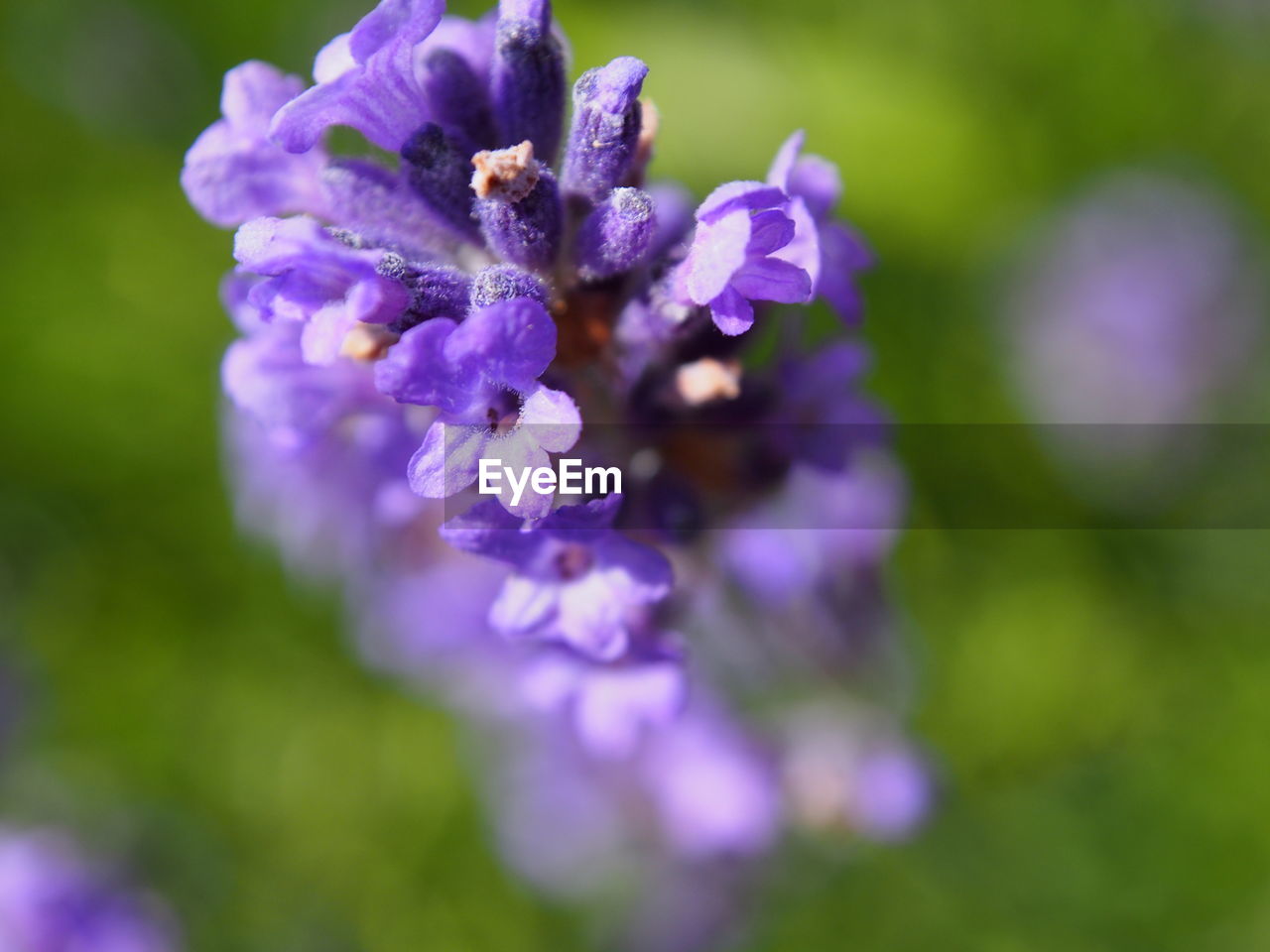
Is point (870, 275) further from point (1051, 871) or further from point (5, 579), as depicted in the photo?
point (5, 579)

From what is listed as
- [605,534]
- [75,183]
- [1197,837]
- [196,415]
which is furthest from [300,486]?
[1197,837]

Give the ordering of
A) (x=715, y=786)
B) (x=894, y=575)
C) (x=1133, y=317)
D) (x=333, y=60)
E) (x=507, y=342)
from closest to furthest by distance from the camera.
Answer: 1. (x=507, y=342)
2. (x=333, y=60)
3. (x=715, y=786)
4. (x=894, y=575)
5. (x=1133, y=317)

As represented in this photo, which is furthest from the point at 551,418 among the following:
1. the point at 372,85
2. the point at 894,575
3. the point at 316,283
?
the point at 894,575

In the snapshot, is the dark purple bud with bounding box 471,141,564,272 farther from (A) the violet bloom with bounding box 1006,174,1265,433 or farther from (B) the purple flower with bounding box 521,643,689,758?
(A) the violet bloom with bounding box 1006,174,1265,433

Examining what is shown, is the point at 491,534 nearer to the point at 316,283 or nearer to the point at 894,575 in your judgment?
the point at 316,283

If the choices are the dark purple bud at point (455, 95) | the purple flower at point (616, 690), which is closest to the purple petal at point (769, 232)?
the dark purple bud at point (455, 95)

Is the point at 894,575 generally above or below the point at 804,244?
above
